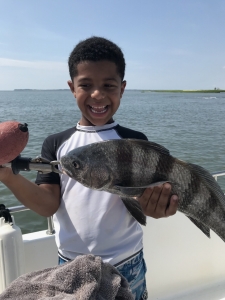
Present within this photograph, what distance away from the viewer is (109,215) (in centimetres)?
198

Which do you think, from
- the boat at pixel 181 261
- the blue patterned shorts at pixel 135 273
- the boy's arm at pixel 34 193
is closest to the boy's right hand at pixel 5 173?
the boy's arm at pixel 34 193

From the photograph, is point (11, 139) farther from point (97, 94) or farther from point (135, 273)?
point (135, 273)

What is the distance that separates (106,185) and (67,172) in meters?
0.23

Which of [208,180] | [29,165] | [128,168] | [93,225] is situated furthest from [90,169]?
[208,180]

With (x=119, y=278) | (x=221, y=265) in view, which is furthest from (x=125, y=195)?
(x=221, y=265)

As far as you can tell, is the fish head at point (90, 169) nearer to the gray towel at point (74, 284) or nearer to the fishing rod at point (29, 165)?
the fishing rod at point (29, 165)

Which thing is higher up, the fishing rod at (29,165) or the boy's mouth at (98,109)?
the boy's mouth at (98,109)

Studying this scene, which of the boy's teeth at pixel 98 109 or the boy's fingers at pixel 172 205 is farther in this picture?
the boy's teeth at pixel 98 109

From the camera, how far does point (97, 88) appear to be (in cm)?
209

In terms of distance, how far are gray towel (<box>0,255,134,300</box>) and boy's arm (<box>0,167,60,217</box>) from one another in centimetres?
54

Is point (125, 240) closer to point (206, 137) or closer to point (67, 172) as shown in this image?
point (67, 172)

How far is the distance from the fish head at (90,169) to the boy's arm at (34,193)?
0.36m

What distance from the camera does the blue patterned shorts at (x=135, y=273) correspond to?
197 centimetres

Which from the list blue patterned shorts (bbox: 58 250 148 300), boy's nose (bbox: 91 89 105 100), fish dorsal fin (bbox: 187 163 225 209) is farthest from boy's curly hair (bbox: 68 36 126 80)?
blue patterned shorts (bbox: 58 250 148 300)
